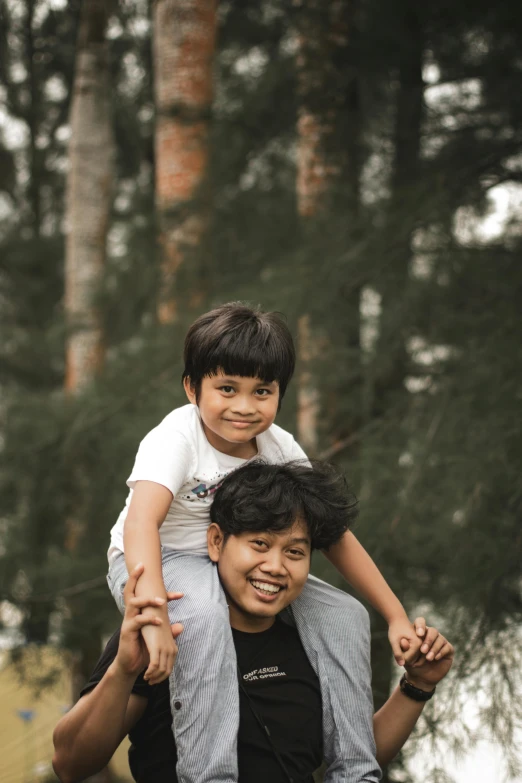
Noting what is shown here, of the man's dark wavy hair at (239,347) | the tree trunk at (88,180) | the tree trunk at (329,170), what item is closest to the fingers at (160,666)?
the man's dark wavy hair at (239,347)

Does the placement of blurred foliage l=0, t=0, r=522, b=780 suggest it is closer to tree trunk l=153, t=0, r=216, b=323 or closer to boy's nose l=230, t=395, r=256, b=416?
tree trunk l=153, t=0, r=216, b=323

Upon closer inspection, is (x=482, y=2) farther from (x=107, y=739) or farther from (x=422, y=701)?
(x=107, y=739)

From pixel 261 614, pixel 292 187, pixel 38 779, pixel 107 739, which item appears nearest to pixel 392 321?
pixel 261 614

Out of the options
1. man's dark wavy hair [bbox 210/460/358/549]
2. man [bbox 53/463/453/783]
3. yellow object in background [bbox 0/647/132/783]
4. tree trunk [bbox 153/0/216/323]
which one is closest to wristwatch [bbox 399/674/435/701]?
man [bbox 53/463/453/783]

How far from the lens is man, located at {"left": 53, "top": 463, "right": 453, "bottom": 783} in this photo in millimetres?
1682

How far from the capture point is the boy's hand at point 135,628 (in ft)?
4.95

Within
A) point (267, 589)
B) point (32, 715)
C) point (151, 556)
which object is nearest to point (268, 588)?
point (267, 589)

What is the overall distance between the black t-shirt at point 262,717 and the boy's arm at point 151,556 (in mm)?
262

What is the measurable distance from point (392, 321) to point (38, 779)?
3.41 meters

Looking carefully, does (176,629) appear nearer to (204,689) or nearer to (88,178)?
(204,689)

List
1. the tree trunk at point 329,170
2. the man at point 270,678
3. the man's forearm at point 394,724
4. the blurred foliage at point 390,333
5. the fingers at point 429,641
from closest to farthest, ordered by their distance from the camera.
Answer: the man at point 270,678 < the fingers at point 429,641 < the man's forearm at point 394,724 < the blurred foliage at point 390,333 < the tree trunk at point 329,170

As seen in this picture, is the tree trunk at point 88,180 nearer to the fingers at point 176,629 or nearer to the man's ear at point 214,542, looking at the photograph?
the man's ear at point 214,542

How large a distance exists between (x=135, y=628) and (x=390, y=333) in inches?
80.4

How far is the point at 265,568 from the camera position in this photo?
174cm
